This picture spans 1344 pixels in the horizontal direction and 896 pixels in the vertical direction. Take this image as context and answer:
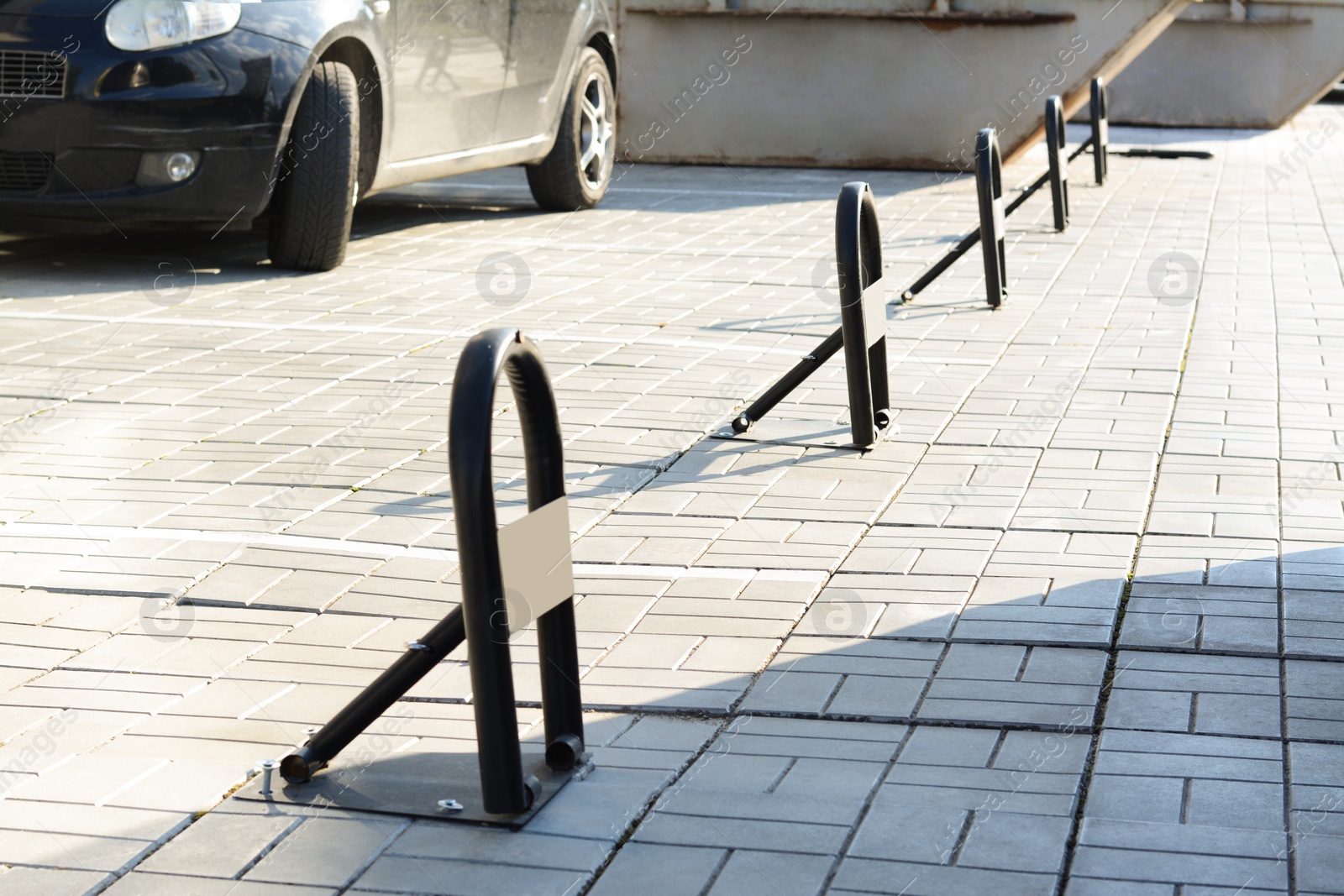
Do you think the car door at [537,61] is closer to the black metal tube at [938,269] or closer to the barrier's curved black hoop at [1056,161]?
the black metal tube at [938,269]

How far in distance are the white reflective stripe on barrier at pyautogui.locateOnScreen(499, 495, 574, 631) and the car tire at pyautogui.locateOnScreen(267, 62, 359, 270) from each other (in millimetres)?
5789

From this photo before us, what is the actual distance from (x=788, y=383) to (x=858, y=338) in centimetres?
35

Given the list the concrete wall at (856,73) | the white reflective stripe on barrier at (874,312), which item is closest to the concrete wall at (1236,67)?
the concrete wall at (856,73)

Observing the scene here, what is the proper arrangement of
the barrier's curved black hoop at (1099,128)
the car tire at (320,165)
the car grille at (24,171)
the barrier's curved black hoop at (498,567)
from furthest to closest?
the barrier's curved black hoop at (1099,128) < the car tire at (320,165) < the car grille at (24,171) < the barrier's curved black hoop at (498,567)

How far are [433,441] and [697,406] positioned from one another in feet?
3.46

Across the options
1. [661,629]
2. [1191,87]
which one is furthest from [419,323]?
[1191,87]

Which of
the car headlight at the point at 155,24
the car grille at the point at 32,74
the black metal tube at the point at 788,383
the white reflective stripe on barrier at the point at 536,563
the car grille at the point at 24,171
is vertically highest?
the car headlight at the point at 155,24

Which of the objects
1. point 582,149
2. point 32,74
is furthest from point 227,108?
point 582,149

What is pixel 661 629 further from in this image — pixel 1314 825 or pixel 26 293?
pixel 26 293

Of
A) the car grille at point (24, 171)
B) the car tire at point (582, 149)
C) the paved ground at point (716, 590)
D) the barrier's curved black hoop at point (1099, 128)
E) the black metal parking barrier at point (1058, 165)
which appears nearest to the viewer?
the paved ground at point (716, 590)

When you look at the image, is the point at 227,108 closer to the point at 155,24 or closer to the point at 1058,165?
the point at 155,24

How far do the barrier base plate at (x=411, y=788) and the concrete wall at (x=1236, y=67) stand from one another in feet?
64.5

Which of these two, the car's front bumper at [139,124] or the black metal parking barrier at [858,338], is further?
the car's front bumper at [139,124]

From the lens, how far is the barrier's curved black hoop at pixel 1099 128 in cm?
1330
